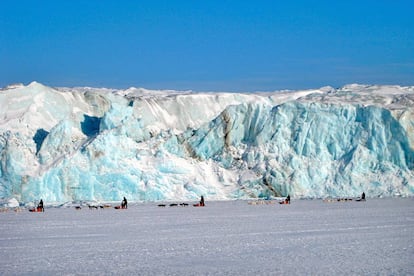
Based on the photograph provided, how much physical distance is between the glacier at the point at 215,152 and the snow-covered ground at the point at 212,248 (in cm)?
1336

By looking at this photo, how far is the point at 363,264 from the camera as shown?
8.20 metres

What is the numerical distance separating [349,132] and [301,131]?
2182 mm

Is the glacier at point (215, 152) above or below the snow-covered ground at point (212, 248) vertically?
above

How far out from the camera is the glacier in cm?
2897

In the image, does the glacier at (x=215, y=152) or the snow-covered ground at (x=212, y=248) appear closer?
the snow-covered ground at (x=212, y=248)

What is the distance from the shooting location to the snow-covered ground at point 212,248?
7.98 m

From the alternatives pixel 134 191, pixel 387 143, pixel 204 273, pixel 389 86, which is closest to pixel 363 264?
pixel 204 273

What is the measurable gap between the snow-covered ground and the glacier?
526 inches

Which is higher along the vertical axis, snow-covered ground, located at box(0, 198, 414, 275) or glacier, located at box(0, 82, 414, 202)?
glacier, located at box(0, 82, 414, 202)

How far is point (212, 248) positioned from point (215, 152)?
23659 mm

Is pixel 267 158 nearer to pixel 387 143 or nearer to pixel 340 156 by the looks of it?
pixel 340 156

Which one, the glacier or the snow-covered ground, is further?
the glacier

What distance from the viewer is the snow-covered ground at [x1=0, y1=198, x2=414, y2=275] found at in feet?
26.2

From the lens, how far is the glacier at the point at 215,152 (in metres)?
29.0
